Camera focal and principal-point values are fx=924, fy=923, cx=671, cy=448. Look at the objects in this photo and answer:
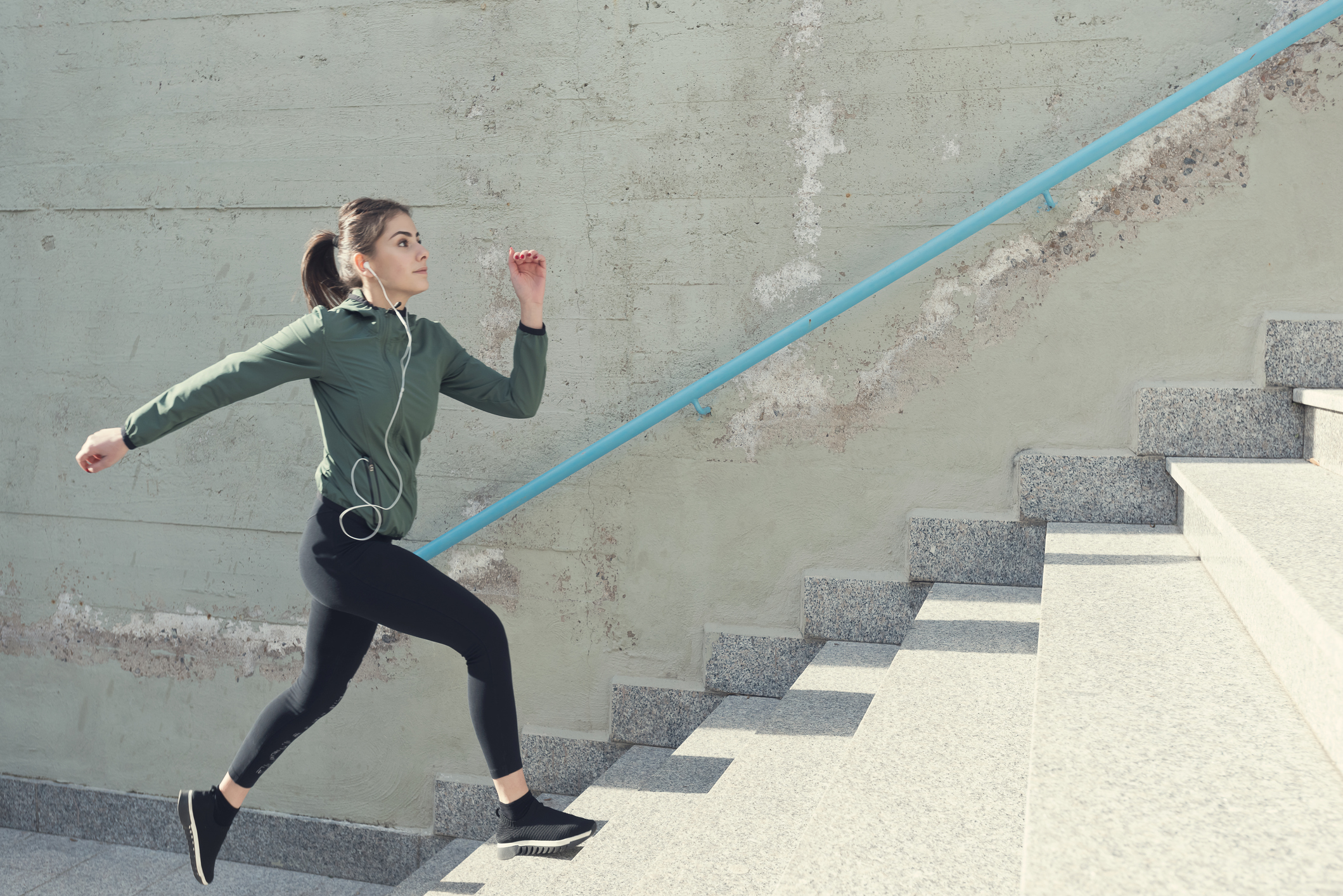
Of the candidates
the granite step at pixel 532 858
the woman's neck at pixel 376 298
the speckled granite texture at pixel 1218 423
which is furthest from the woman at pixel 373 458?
the speckled granite texture at pixel 1218 423

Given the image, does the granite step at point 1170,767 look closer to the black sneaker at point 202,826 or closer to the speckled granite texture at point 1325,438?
the speckled granite texture at point 1325,438

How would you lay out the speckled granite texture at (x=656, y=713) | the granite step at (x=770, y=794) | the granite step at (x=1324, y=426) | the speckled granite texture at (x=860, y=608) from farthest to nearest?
the speckled granite texture at (x=656, y=713)
the speckled granite texture at (x=860, y=608)
the granite step at (x=1324, y=426)
the granite step at (x=770, y=794)

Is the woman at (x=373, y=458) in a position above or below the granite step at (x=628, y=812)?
above

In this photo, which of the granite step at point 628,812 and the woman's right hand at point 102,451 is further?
the granite step at point 628,812

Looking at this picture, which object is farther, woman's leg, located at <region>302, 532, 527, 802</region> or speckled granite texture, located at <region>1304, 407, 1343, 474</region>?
speckled granite texture, located at <region>1304, 407, 1343, 474</region>

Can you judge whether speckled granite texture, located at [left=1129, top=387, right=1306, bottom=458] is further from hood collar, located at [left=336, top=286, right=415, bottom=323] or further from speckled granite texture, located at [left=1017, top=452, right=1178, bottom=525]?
hood collar, located at [left=336, top=286, right=415, bottom=323]

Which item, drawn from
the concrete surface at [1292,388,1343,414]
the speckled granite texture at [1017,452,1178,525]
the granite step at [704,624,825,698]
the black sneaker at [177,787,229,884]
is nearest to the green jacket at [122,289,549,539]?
the black sneaker at [177,787,229,884]

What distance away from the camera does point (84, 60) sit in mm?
2852

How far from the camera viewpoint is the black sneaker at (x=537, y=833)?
1646mm

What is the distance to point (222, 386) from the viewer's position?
63.3 inches

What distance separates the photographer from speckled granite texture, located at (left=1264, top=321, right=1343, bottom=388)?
2025 mm

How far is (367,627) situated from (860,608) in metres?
1.22

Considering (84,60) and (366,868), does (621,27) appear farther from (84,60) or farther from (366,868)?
(366,868)

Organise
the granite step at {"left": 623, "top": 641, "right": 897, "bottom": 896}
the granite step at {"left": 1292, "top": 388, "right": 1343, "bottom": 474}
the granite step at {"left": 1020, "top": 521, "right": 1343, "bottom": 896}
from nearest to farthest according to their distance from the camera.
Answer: the granite step at {"left": 1020, "top": 521, "right": 1343, "bottom": 896} → the granite step at {"left": 623, "top": 641, "right": 897, "bottom": 896} → the granite step at {"left": 1292, "top": 388, "right": 1343, "bottom": 474}
